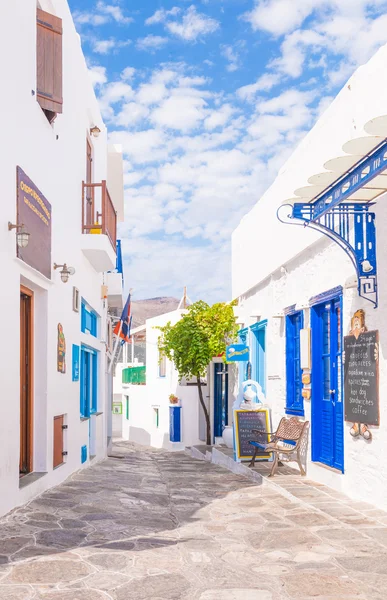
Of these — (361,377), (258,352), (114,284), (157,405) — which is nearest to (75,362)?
(258,352)

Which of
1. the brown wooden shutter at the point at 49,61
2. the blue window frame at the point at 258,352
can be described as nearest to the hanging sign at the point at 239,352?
the blue window frame at the point at 258,352

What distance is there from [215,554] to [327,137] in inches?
231

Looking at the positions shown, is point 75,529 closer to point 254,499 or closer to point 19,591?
point 19,591

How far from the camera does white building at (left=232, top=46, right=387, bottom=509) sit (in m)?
7.25

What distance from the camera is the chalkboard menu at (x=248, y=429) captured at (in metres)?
11.6

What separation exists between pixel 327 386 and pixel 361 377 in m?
1.87

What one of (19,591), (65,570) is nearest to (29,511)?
(65,570)

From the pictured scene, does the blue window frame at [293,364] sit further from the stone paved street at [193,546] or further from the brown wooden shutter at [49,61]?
the brown wooden shutter at [49,61]

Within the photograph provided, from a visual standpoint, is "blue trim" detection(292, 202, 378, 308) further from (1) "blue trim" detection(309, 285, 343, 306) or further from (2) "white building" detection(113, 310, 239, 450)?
(2) "white building" detection(113, 310, 239, 450)

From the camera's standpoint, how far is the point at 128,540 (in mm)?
6074

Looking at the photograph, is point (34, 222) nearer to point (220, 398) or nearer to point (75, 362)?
point (75, 362)

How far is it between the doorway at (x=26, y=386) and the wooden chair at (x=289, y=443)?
342 centimetres

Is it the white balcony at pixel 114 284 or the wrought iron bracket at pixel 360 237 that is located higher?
the white balcony at pixel 114 284

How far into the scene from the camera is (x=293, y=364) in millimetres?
11312
